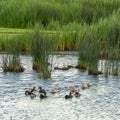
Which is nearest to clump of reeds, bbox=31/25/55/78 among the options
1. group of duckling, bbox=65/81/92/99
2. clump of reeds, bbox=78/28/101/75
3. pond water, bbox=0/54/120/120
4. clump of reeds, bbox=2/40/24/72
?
pond water, bbox=0/54/120/120

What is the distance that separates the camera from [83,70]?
2753 cm

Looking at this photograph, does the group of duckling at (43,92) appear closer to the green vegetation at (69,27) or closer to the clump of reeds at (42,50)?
the clump of reeds at (42,50)

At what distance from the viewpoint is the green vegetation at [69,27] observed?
26.6m

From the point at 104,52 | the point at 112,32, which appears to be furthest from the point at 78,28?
the point at 112,32

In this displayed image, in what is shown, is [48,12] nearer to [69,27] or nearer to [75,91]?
[69,27]

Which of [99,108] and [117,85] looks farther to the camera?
[117,85]

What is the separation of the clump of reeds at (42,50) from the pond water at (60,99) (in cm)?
42

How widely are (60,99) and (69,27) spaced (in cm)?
1492

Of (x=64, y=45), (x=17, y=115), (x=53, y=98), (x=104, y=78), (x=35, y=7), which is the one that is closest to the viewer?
(x=17, y=115)

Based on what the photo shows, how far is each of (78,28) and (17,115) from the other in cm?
1713

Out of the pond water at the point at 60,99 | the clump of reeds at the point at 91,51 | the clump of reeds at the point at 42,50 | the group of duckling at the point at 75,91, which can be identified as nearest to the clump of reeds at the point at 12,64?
the pond water at the point at 60,99

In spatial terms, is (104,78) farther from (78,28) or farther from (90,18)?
(90,18)

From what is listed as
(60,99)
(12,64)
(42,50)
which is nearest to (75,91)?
(60,99)

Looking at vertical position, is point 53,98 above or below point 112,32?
below
